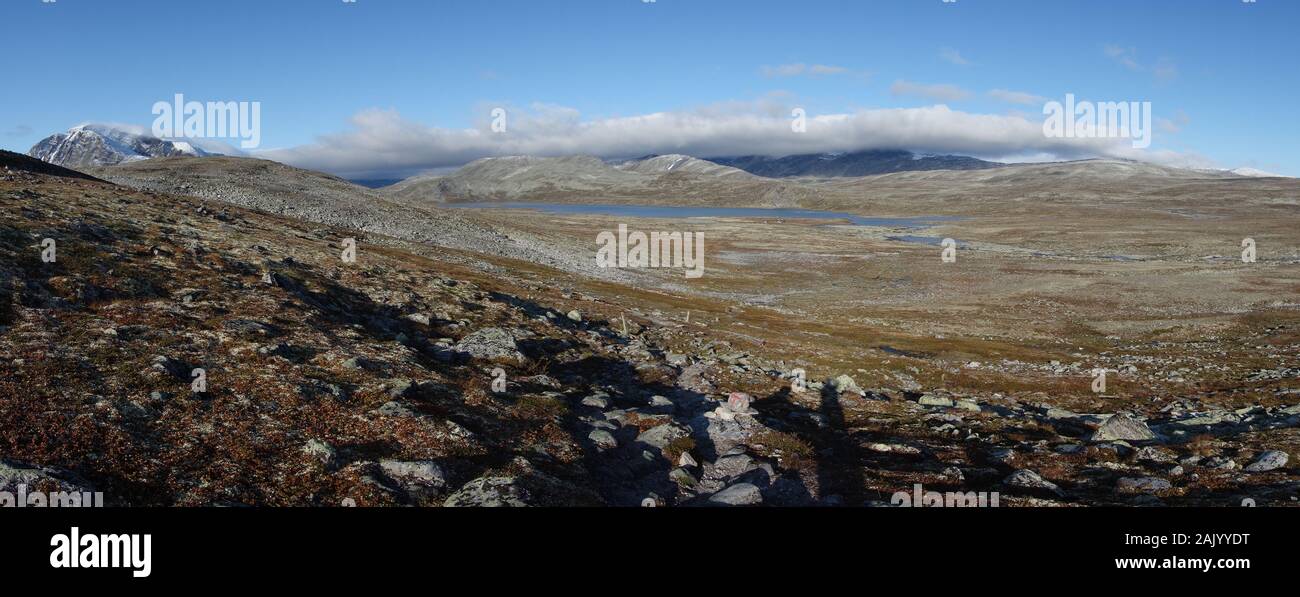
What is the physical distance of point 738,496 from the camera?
52.5 ft

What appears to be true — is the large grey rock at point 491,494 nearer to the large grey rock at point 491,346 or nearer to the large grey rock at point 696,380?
the large grey rock at point 491,346

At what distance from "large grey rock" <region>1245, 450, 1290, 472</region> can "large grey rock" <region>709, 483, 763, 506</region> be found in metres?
15.3

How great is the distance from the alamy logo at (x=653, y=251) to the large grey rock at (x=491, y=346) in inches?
2600

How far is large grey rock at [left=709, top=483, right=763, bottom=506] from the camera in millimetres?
15752

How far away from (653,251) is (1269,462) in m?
114

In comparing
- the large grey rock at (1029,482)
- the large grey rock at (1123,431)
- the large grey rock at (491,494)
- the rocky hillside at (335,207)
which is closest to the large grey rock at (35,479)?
the large grey rock at (491,494)

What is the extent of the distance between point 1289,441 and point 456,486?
88.5 feet

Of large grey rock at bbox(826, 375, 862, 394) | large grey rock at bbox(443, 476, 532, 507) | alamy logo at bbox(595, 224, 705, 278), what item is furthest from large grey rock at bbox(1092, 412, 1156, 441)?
alamy logo at bbox(595, 224, 705, 278)

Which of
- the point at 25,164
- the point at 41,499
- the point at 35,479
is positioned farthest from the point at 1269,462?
the point at 25,164

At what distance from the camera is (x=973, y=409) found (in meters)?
29.4

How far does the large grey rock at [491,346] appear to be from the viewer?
28.3 m
